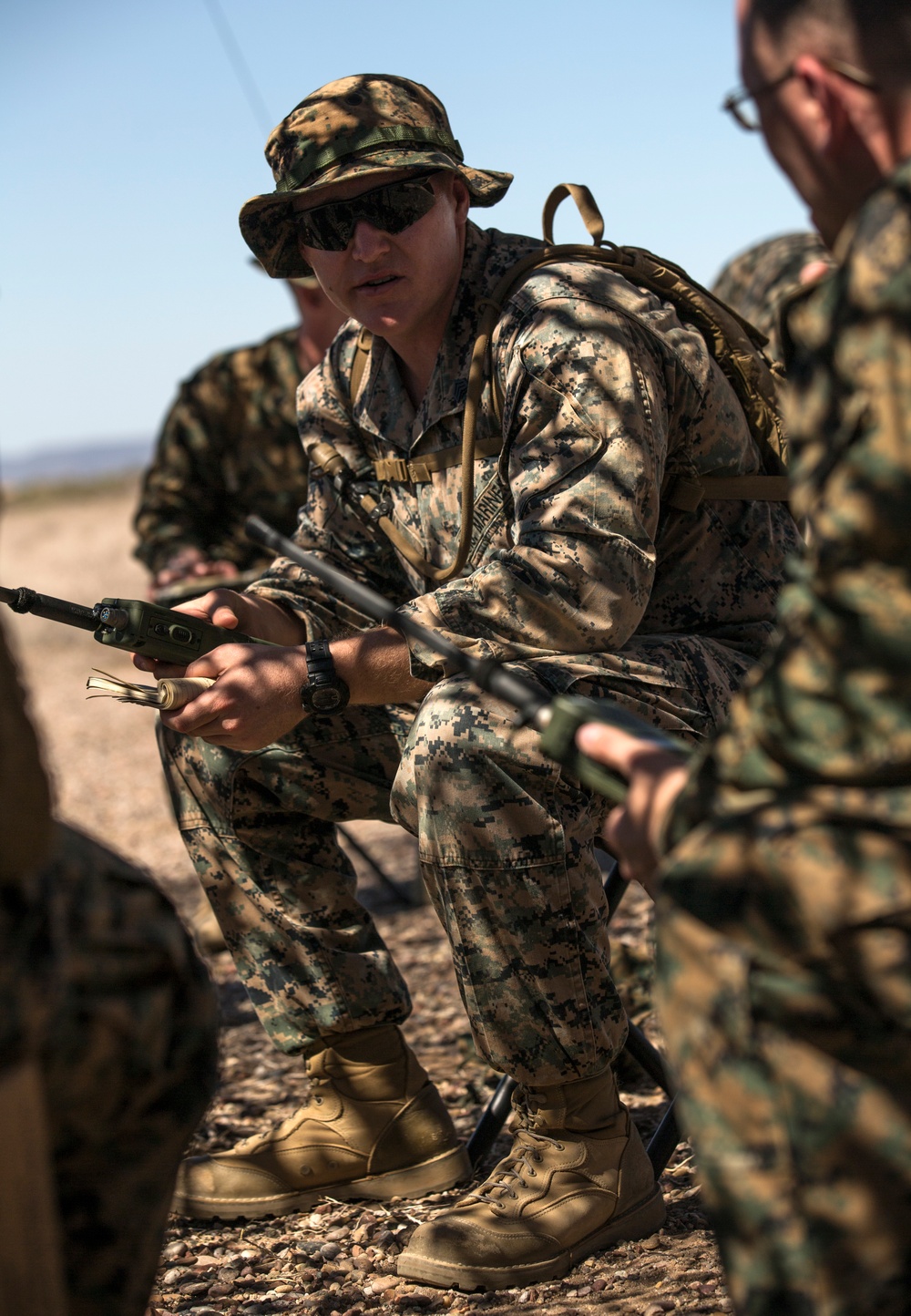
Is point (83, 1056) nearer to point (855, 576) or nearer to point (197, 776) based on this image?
point (855, 576)

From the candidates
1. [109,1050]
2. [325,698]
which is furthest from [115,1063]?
[325,698]

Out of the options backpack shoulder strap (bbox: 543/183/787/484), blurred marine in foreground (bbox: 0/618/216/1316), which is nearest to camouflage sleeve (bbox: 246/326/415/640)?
backpack shoulder strap (bbox: 543/183/787/484)

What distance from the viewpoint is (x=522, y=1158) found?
2.99 m

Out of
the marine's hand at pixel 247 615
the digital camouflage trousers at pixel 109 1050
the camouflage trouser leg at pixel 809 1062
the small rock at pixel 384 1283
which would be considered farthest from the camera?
the marine's hand at pixel 247 615

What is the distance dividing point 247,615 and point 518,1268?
1.73m

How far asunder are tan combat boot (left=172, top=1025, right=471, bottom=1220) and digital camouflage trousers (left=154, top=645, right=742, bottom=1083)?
111 millimetres

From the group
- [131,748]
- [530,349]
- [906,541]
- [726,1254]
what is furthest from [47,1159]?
[131,748]

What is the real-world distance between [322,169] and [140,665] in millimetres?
1334

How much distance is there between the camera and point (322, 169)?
11.7 feet

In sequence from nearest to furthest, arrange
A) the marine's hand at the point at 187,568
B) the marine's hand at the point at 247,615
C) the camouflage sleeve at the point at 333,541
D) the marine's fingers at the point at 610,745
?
the marine's fingers at the point at 610,745
the marine's hand at the point at 247,615
the camouflage sleeve at the point at 333,541
the marine's hand at the point at 187,568

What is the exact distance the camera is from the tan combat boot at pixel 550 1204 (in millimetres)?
2840

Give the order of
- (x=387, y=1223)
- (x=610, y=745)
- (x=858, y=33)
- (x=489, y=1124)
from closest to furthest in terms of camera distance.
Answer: (x=858, y=33), (x=610, y=745), (x=387, y=1223), (x=489, y=1124)

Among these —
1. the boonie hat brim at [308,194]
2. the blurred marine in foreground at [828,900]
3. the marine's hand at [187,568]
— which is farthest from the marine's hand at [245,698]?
the marine's hand at [187,568]

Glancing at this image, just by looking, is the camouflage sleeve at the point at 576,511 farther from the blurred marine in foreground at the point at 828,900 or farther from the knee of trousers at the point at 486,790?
the blurred marine in foreground at the point at 828,900
